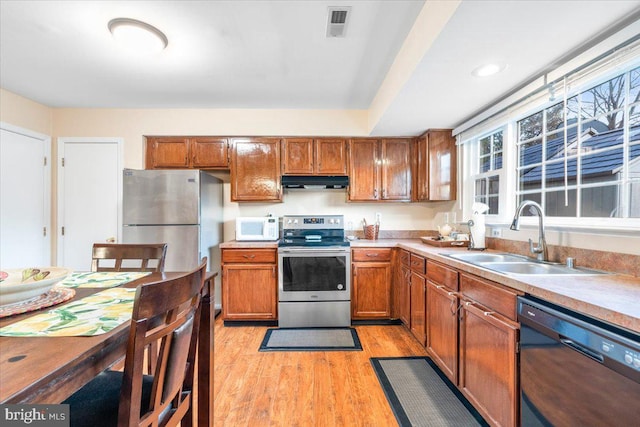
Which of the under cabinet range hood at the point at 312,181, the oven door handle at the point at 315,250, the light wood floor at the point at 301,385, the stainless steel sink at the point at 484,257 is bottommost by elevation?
the light wood floor at the point at 301,385

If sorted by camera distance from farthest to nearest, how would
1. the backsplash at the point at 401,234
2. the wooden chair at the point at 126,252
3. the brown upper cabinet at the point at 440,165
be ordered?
the backsplash at the point at 401,234
the brown upper cabinet at the point at 440,165
the wooden chair at the point at 126,252

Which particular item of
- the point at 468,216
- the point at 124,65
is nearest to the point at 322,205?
the point at 468,216

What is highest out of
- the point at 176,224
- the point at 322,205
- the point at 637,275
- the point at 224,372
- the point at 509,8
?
the point at 509,8

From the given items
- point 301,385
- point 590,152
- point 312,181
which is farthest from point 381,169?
point 301,385

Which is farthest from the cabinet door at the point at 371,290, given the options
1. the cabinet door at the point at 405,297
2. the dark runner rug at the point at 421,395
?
the dark runner rug at the point at 421,395

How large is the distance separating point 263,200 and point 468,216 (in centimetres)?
229

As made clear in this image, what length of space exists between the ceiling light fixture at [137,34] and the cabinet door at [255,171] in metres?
1.35

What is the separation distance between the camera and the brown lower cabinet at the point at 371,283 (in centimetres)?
285

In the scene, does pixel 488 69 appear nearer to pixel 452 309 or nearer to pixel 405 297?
pixel 452 309

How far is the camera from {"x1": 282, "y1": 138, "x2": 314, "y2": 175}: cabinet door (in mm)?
3199

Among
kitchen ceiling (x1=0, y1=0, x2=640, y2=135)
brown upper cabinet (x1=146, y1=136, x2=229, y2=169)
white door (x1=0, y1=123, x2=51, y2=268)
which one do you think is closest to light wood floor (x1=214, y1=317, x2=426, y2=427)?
brown upper cabinet (x1=146, y1=136, x2=229, y2=169)

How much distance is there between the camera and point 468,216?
284 centimetres

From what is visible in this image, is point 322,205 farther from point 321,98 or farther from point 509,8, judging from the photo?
point 509,8

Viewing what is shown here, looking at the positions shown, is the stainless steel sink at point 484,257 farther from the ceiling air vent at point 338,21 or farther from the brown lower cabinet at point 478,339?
the ceiling air vent at point 338,21
